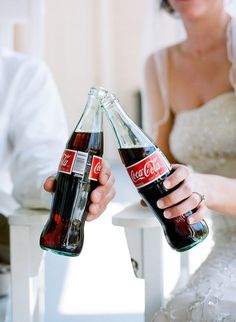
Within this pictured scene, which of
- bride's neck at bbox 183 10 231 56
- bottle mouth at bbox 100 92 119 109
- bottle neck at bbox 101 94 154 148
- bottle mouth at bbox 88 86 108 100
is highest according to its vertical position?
bride's neck at bbox 183 10 231 56

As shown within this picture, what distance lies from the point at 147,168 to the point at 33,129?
0.55 meters

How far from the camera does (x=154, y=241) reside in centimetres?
98

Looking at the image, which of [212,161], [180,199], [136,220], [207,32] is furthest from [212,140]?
[180,199]

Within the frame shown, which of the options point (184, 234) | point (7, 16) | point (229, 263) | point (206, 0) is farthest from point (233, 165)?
point (7, 16)

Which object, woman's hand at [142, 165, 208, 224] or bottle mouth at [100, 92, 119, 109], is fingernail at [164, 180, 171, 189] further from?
bottle mouth at [100, 92, 119, 109]

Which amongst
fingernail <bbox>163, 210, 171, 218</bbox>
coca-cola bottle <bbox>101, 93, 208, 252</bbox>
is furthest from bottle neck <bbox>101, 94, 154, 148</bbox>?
fingernail <bbox>163, 210, 171, 218</bbox>

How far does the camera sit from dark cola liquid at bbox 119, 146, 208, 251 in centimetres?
77

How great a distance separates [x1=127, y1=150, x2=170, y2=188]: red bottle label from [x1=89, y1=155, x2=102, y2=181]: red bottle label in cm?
5

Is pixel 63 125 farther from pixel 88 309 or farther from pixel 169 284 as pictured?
pixel 169 284

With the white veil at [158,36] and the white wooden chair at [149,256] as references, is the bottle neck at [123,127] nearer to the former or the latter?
the white wooden chair at [149,256]

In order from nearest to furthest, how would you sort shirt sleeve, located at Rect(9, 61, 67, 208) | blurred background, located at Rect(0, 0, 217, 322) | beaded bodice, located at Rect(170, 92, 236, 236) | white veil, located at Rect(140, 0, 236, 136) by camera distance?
shirt sleeve, located at Rect(9, 61, 67, 208) → beaded bodice, located at Rect(170, 92, 236, 236) → white veil, located at Rect(140, 0, 236, 136) → blurred background, located at Rect(0, 0, 217, 322)

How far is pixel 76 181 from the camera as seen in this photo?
0.77 m

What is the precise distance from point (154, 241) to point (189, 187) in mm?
226

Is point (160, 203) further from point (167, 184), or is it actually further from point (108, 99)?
point (108, 99)
